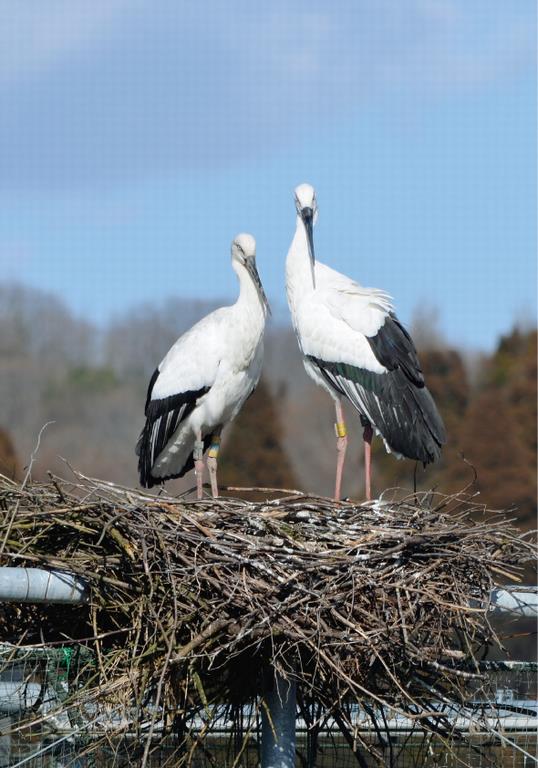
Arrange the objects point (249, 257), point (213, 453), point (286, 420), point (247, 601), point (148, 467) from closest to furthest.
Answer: point (247, 601) → point (249, 257) → point (148, 467) → point (213, 453) → point (286, 420)

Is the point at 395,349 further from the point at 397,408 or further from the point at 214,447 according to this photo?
the point at 214,447

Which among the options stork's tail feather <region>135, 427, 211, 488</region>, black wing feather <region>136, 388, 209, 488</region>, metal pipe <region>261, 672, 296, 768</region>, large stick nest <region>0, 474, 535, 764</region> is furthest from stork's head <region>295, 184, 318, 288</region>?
metal pipe <region>261, 672, 296, 768</region>

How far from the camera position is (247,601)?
4.79 meters

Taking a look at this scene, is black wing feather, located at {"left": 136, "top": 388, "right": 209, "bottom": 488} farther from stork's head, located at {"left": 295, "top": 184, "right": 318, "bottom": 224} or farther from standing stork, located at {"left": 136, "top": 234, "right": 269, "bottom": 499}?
stork's head, located at {"left": 295, "top": 184, "right": 318, "bottom": 224}

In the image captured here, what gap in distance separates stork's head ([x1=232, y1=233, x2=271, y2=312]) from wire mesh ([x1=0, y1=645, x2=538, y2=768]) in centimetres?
296

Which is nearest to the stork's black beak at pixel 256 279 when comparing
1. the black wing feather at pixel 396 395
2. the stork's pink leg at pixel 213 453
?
the black wing feather at pixel 396 395

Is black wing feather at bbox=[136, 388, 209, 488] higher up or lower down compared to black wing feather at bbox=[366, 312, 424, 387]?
lower down

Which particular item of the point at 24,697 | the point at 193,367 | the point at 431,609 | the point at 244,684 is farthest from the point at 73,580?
the point at 193,367

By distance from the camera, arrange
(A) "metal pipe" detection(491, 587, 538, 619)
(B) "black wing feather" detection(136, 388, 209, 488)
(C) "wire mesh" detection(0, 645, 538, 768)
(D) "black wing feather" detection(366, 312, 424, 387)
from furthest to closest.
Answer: (B) "black wing feather" detection(136, 388, 209, 488)
(D) "black wing feather" detection(366, 312, 424, 387)
(A) "metal pipe" detection(491, 587, 538, 619)
(C) "wire mesh" detection(0, 645, 538, 768)

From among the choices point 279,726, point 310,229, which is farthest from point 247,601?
point 310,229

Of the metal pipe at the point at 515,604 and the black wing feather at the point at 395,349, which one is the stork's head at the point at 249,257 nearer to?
the black wing feather at the point at 395,349

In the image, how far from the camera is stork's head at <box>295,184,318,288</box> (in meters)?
7.86

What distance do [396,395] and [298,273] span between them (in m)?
0.98

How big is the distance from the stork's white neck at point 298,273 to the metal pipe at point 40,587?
3.54 meters
